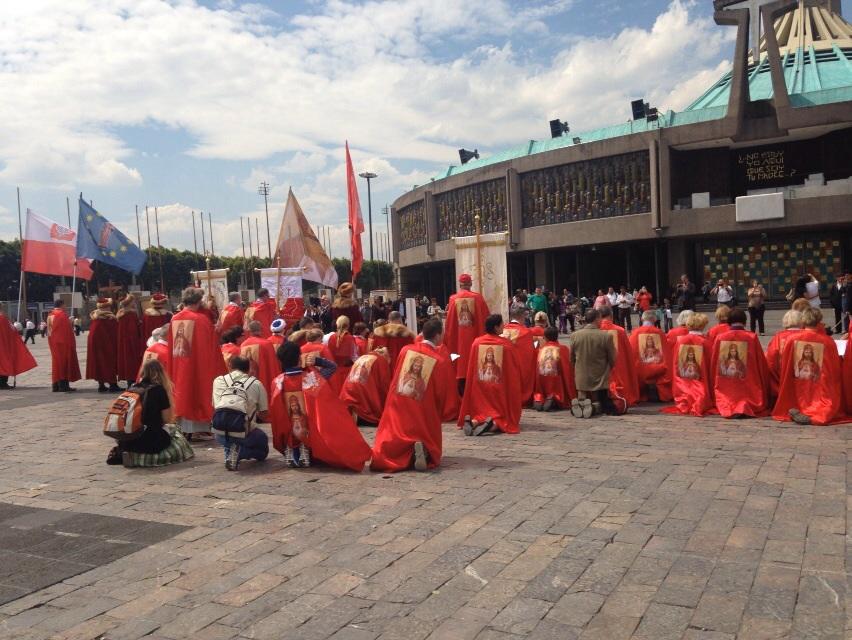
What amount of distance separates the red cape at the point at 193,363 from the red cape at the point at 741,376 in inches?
262

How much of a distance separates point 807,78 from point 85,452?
125ft


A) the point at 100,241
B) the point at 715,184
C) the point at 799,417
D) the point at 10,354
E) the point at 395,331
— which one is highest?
the point at 715,184

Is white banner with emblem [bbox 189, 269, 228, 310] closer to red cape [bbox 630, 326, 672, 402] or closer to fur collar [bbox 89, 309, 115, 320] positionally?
fur collar [bbox 89, 309, 115, 320]

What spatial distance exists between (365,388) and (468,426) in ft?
5.48

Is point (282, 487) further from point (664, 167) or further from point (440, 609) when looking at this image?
point (664, 167)

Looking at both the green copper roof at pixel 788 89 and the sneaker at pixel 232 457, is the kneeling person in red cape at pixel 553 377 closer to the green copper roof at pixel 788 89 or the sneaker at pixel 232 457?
the sneaker at pixel 232 457

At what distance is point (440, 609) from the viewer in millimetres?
3941

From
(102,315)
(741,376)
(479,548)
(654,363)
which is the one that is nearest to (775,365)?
(741,376)

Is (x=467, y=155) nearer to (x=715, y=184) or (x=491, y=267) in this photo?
(x=715, y=184)

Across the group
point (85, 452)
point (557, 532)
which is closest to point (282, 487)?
point (557, 532)

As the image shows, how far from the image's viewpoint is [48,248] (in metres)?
17.1

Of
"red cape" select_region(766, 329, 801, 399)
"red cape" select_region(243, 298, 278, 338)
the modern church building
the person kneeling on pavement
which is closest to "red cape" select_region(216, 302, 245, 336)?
"red cape" select_region(243, 298, 278, 338)

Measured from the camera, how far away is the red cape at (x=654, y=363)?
37.5 feet

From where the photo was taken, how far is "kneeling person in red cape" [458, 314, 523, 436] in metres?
9.23
